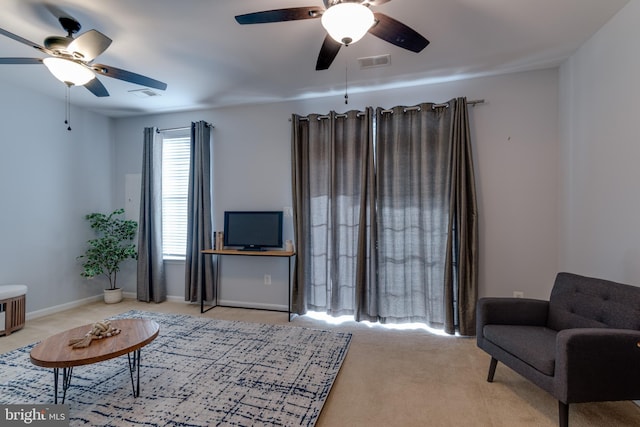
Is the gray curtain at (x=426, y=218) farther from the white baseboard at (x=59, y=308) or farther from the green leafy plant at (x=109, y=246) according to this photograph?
the white baseboard at (x=59, y=308)

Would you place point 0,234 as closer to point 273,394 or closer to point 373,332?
point 273,394

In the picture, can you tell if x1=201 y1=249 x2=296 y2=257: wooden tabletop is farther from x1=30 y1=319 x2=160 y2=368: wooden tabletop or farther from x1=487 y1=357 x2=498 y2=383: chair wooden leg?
x1=487 y1=357 x2=498 y2=383: chair wooden leg

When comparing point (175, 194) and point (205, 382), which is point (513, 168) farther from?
point (175, 194)

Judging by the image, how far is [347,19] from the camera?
5.23 ft

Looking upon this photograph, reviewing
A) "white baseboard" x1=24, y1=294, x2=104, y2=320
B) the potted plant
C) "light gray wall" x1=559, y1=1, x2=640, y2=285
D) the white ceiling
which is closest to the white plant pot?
the potted plant

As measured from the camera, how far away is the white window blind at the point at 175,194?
4.44m

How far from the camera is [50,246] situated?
12.8 feet

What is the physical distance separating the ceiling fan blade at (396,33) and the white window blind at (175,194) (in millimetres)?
3419

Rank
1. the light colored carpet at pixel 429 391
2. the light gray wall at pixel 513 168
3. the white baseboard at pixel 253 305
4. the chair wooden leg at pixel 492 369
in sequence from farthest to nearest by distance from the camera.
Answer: the white baseboard at pixel 253 305 → the light gray wall at pixel 513 168 → the chair wooden leg at pixel 492 369 → the light colored carpet at pixel 429 391

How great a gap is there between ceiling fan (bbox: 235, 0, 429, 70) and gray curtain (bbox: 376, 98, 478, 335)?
1477mm

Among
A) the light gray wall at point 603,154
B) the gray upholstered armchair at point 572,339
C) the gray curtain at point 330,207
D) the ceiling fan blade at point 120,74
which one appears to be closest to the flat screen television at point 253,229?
the gray curtain at point 330,207

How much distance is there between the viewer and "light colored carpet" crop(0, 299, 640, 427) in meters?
1.86

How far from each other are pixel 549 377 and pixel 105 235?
5278mm

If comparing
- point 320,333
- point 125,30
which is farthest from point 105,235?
point 320,333
